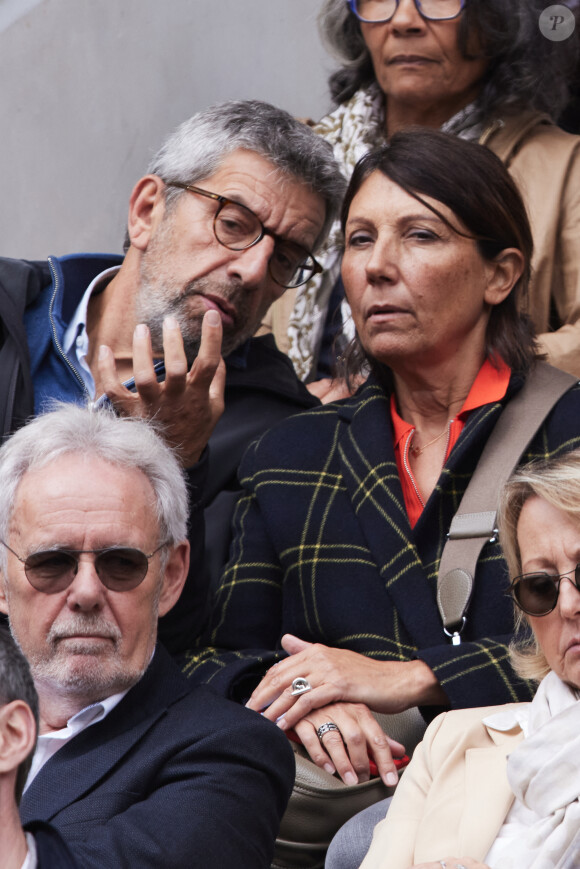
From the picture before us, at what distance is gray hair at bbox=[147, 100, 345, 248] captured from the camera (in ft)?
13.5

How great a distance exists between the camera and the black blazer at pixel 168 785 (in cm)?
232

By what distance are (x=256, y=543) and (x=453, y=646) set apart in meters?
0.65

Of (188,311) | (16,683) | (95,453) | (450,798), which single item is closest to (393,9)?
(188,311)

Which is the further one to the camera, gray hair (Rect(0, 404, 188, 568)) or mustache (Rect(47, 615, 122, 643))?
gray hair (Rect(0, 404, 188, 568))

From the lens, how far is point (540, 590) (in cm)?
256

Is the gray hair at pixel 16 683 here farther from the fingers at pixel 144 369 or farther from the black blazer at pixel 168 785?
the fingers at pixel 144 369

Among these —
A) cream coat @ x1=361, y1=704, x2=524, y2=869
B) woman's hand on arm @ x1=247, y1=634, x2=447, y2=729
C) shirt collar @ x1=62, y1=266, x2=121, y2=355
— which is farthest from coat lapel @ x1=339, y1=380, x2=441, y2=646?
shirt collar @ x1=62, y1=266, x2=121, y2=355

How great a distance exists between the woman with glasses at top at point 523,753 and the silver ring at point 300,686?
0.39 m

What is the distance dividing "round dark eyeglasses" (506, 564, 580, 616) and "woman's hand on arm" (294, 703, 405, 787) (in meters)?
0.52

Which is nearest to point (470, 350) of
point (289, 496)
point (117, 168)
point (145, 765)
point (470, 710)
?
point (289, 496)

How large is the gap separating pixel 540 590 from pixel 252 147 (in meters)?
1.94

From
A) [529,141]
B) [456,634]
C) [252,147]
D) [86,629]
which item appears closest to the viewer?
[86,629]

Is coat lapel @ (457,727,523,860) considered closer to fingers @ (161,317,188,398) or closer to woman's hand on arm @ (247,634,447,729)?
woman's hand on arm @ (247,634,447,729)

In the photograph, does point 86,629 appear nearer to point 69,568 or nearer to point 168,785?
point 69,568
